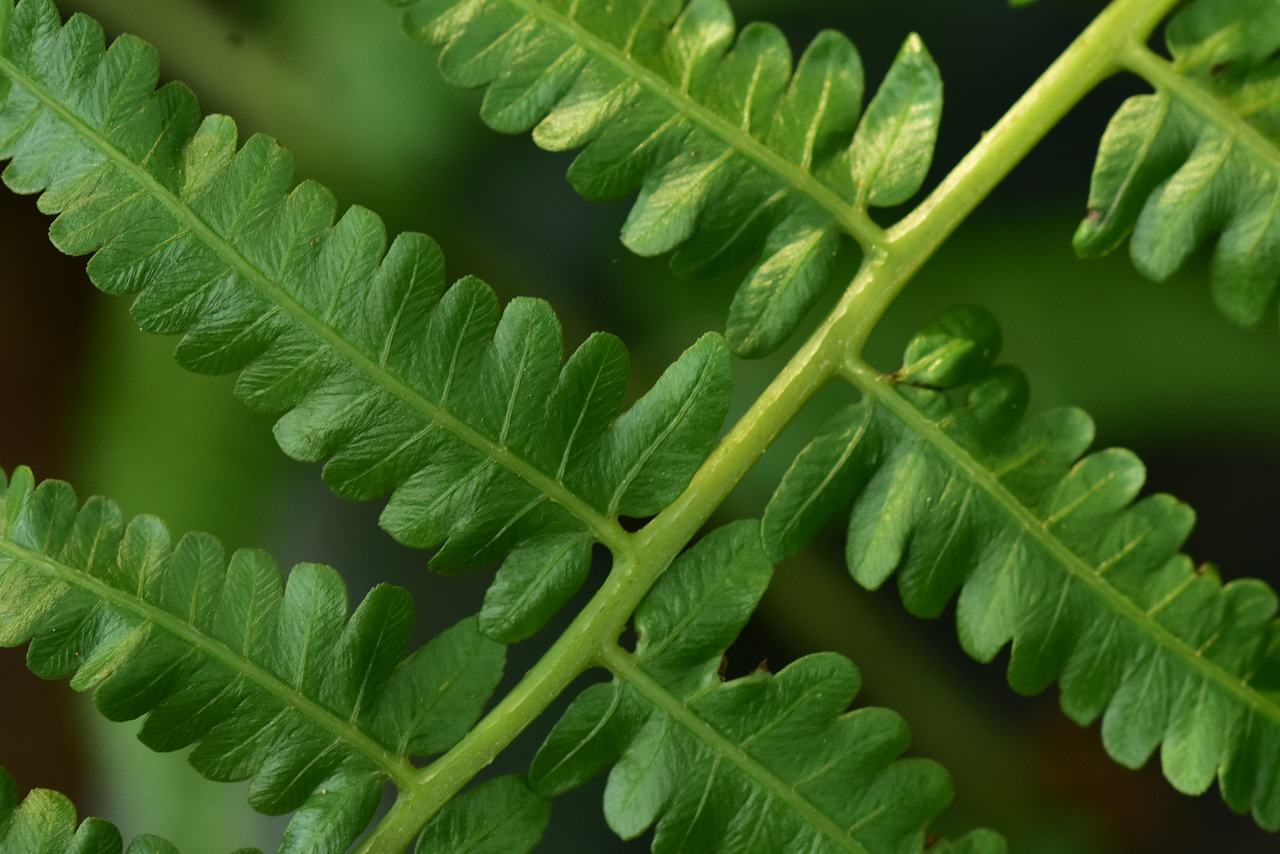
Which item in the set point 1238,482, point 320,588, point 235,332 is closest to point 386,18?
point 235,332

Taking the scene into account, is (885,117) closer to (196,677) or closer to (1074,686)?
(1074,686)

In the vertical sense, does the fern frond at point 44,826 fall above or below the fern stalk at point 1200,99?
below

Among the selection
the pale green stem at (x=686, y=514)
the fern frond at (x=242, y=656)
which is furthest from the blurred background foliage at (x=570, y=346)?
the fern frond at (x=242, y=656)

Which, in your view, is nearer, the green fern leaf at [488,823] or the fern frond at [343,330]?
the fern frond at [343,330]

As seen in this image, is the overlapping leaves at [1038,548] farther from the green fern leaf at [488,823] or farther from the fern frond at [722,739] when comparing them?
the green fern leaf at [488,823]

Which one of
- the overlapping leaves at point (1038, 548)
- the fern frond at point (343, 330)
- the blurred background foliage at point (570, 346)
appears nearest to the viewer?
the fern frond at point (343, 330)

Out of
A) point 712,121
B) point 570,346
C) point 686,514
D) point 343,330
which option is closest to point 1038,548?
point 686,514
